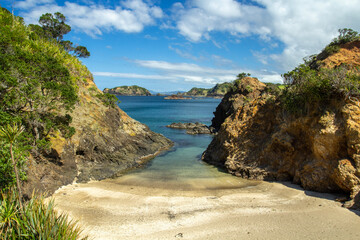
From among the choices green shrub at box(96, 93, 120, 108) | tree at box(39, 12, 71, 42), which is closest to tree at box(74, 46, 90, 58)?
tree at box(39, 12, 71, 42)

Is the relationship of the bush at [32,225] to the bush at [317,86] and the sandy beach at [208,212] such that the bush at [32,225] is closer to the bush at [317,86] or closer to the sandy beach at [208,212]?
the sandy beach at [208,212]

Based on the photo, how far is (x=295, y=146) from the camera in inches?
680

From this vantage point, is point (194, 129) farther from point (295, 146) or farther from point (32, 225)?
point (32, 225)

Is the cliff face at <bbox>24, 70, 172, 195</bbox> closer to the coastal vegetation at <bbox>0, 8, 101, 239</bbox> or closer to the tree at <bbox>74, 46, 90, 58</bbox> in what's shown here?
the coastal vegetation at <bbox>0, 8, 101, 239</bbox>

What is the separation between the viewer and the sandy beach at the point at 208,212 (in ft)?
33.3

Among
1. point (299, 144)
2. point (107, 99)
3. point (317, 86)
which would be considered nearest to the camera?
point (317, 86)

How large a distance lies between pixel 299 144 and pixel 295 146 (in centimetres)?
33

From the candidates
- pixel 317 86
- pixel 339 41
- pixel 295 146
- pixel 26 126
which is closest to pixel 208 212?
pixel 295 146

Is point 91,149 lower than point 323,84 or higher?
lower

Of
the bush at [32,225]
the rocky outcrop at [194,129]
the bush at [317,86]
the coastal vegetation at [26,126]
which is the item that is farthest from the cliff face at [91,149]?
the bush at [317,86]

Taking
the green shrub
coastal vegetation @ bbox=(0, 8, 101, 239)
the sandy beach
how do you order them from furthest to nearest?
the green shrub
the sandy beach
coastal vegetation @ bbox=(0, 8, 101, 239)

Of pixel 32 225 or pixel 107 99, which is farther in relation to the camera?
pixel 107 99

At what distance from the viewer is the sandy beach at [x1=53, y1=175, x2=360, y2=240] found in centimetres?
1015

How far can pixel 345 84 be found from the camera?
13.9 metres
